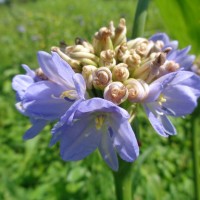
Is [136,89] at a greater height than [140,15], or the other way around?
[140,15]

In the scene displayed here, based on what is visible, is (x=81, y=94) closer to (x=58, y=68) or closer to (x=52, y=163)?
(x=58, y=68)

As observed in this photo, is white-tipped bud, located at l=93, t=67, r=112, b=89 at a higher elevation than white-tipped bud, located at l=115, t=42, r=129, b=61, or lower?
lower

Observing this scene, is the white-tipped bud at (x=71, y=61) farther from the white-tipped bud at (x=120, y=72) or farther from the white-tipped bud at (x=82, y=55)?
the white-tipped bud at (x=120, y=72)

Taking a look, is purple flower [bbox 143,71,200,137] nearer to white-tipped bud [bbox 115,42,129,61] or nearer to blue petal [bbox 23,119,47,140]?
white-tipped bud [bbox 115,42,129,61]

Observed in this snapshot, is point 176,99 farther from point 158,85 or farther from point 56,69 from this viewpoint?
point 56,69

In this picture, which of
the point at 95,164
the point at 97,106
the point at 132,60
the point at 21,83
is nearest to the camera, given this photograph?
the point at 97,106

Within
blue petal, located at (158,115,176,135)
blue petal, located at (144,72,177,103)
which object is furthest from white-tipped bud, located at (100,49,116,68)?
blue petal, located at (158,115,176,135)

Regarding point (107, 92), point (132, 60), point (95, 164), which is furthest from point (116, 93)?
point (95, 164)
